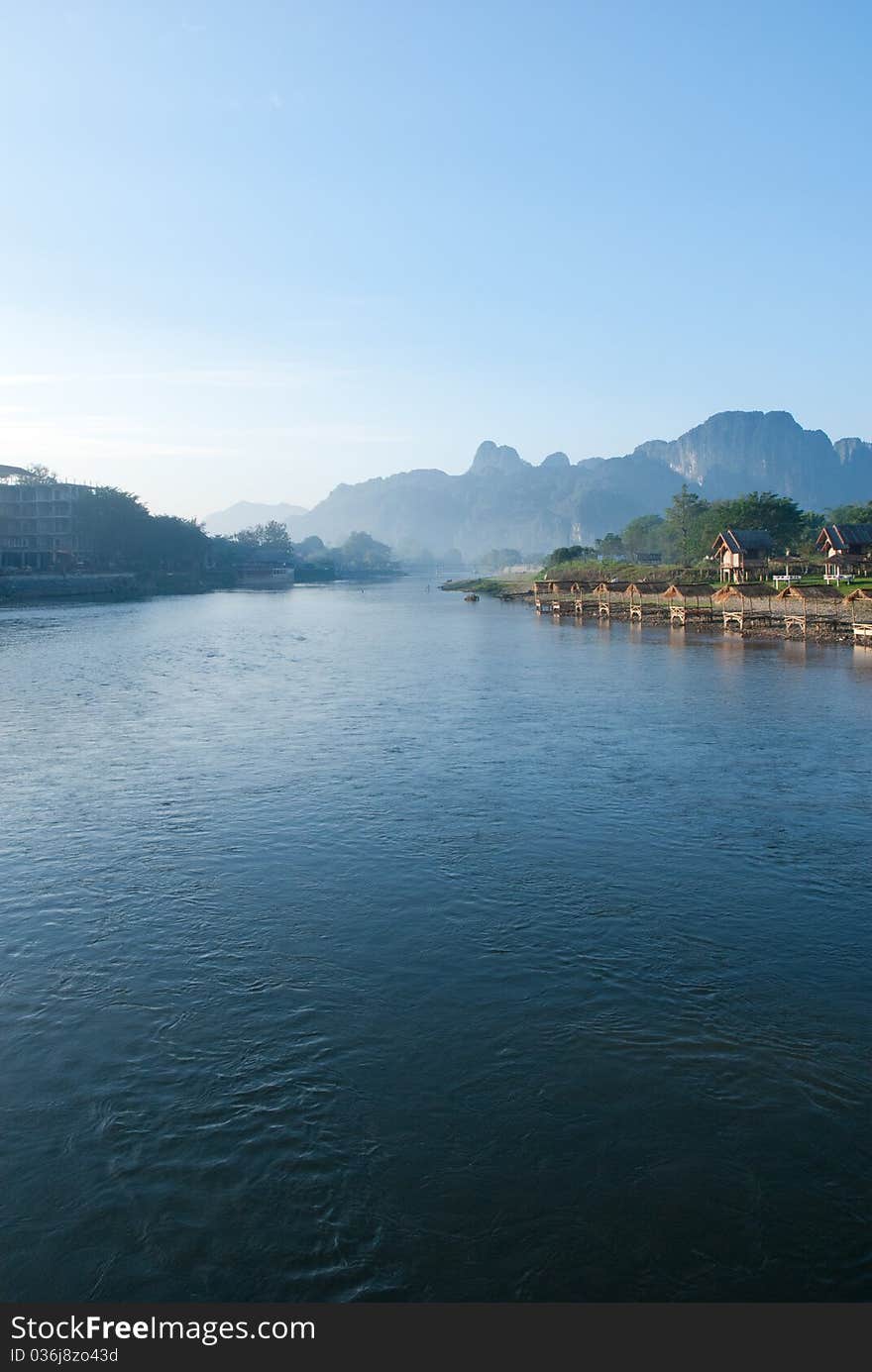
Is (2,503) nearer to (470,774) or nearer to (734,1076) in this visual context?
(470,774)

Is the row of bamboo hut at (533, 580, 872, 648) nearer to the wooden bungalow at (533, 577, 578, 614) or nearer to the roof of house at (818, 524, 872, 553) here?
the wooden bungalow at (533, 577, 578, 614)

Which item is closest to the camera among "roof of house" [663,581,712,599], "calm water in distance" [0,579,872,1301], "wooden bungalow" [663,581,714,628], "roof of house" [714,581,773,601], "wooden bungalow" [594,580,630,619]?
"calm water in distance" [0,579,872,1301]

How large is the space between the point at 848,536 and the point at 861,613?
34117 mm

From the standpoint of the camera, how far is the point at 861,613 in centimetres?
7506

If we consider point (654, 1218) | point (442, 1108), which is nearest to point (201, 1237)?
point (442, 1108)

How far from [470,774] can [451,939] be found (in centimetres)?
1378

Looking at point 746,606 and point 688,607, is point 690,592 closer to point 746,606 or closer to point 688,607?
point 688,607

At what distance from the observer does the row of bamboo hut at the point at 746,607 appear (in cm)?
7669

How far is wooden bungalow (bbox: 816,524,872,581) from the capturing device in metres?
100

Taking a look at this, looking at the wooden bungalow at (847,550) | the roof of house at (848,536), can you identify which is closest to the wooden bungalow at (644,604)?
the wooden bungalow at (847,550)

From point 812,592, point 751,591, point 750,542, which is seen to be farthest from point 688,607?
point 750,542

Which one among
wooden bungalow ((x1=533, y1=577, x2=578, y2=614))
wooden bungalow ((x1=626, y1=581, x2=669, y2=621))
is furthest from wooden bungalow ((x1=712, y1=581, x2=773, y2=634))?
wooden bungalow ((x1=533, y1=577, x2=578, y2=614))

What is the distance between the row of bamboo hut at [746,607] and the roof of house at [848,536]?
12297 millimetres

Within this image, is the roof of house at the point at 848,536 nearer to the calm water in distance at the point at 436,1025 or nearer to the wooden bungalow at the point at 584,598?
the wooden bungalow at the point at 584,598
